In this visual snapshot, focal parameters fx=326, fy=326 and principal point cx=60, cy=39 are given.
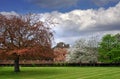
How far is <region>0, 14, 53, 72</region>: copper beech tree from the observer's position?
4497 centimetres

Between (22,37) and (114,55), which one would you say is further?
(114,55)

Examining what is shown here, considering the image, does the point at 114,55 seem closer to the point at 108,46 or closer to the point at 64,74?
the point at 108,46

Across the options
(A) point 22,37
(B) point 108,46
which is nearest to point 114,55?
(B) point 108,46

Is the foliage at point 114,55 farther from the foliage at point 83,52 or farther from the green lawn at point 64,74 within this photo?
the green lawn at point 64,74

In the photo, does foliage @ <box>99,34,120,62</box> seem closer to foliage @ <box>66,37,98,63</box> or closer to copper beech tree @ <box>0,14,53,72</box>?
foliage @ <box>66,37,98,63</box>

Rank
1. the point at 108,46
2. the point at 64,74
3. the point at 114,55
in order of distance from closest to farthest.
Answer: the point at 64,74 < the point at 114,55 < the point at 108,46

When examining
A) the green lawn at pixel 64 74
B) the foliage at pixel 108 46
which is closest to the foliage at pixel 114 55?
the foliage at pixel 108 46

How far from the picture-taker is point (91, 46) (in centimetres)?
9394

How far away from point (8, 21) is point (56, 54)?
8687mm

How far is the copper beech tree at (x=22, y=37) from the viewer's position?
45.0 metres

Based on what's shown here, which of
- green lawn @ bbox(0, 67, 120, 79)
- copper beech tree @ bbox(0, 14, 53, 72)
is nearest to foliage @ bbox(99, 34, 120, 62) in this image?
green lawn @ bbox(0, 67, 120, 79)

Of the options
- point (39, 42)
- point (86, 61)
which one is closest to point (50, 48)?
point (39, 42)

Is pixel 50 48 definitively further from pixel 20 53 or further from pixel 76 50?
pixel 76 50

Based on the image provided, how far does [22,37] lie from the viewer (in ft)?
151
